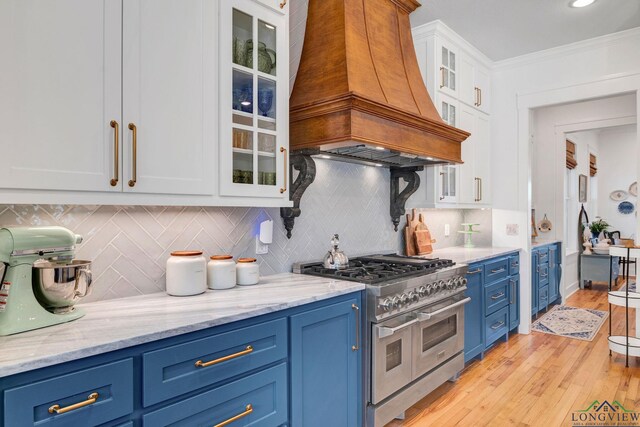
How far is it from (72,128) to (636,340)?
432cm

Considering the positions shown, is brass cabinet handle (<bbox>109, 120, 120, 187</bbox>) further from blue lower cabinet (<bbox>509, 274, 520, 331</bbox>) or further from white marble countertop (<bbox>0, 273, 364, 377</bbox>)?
blue lower cabinet (<bbox>509, 274, 520, 331</bbox>)

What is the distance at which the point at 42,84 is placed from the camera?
1.32 metres

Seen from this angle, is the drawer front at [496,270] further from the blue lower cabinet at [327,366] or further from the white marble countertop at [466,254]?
the blue lower cabinet at [327,366]

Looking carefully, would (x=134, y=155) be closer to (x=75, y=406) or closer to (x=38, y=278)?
(x=38, y=278)

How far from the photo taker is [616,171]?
25.5 ft

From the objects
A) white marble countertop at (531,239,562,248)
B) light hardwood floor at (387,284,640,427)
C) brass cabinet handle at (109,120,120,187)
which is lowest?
light hardwood floor at (387,284,640,427)

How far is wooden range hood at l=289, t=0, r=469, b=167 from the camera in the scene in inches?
84.7

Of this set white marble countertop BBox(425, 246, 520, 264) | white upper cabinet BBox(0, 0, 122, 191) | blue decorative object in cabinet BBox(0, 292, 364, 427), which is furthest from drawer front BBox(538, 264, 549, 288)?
white upper cabinet BBox(0, 0, 122, 191)

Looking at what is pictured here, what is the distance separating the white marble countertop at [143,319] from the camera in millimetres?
1130

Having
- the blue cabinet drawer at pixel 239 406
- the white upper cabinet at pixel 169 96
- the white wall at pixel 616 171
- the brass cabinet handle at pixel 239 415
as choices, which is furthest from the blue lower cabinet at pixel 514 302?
the white wall at pixel 616 171

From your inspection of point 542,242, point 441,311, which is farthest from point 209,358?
A: point 542,242

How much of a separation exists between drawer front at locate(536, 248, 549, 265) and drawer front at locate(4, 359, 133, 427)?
15.1 ft

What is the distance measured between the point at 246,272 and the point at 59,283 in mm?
892

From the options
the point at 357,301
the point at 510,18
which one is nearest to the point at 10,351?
the point at 357,301
